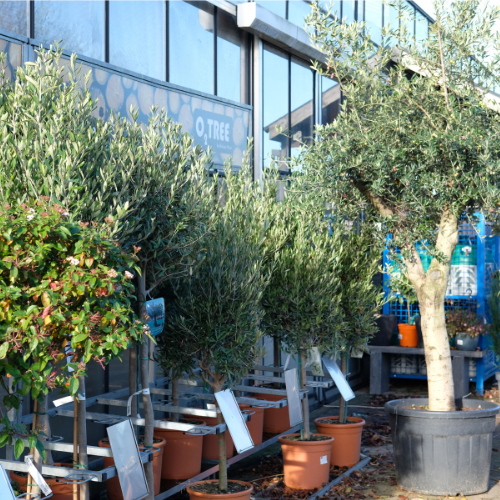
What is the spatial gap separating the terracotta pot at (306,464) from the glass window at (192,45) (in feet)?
14.1

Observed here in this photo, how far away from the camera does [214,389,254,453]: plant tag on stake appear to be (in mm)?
4699

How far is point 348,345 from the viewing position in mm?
7449

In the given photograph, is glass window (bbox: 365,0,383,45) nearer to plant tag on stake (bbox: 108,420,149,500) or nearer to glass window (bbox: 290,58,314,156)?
glass window (bbox: 290,58,314,156)

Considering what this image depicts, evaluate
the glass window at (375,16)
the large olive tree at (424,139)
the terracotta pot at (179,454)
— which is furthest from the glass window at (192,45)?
the glass window at (375,16)

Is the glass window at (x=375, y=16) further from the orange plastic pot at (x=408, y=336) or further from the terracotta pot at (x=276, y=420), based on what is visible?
the terracotta pot at (x=276, y=420)

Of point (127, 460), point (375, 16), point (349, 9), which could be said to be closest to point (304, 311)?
point (127, 460)

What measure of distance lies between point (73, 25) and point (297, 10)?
4970 millimetres

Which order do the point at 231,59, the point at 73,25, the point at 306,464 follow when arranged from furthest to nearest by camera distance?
the point at 231,59
the point at 306,464
the point at 73,25

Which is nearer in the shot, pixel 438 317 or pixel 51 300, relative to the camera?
pixel 51 300

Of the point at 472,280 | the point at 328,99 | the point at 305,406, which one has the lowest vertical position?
the point at 305,406

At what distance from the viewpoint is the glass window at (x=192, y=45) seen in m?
7.79

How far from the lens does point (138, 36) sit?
7.18 meters

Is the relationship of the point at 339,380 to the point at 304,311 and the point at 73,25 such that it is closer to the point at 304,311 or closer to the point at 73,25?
the point at 304,311

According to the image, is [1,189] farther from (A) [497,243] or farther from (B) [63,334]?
(A) [497,243]
